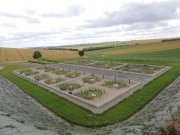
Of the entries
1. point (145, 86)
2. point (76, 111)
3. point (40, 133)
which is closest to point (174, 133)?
point (40, 133)

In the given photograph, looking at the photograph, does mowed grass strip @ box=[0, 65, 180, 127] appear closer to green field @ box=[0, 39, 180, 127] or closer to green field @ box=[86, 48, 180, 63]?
green field @ box=[0, 39, 180, 127]

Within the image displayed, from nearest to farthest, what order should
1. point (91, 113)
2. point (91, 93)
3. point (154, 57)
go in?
point (91, 113), point (91, 93), point (154, 57)

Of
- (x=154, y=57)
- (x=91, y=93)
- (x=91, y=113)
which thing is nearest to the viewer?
(x=91, y=113)

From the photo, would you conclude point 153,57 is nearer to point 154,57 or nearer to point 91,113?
point 154,57

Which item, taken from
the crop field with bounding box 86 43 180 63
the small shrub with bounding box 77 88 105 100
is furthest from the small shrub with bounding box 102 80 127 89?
the crop field with bounding box 86 43 180 63

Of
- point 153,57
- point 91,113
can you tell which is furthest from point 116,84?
point 153,57

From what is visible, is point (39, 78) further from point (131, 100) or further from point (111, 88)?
Answer: point (131, 100)

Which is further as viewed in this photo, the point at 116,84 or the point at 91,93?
the point at 116,84

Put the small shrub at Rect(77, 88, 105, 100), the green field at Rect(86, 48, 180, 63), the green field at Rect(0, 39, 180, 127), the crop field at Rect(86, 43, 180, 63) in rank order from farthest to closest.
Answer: the crop field at Rect(86, 43, 180, 63) → the green field at Rect(86, 48, 180, 63) → the small shrub at Rect(77, 88, 105, 100) → the green field at Rect(0, 39, 180, 127)

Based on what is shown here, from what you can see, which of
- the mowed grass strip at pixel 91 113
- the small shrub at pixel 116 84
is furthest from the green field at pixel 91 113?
the small shrub at pixel 116 84
